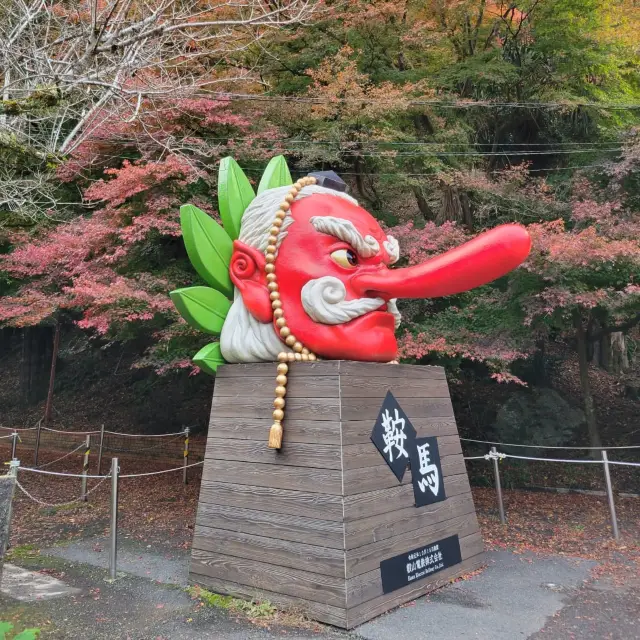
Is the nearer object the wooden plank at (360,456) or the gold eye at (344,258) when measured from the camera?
the wooden plank at (360,456)

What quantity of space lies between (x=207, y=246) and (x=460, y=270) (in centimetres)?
202

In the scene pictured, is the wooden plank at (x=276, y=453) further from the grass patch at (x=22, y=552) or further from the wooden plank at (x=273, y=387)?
the grass patch at (x=22, y=552)

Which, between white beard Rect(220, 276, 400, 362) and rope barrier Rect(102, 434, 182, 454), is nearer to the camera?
white beard Rect(220, 276, 400, 362)

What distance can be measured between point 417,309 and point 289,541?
4.67 metres

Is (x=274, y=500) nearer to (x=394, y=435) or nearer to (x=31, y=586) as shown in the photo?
(x=394, y=435)

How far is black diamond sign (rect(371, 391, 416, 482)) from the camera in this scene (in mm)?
4223

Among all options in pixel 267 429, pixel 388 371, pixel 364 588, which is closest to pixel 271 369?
pixel 267 429

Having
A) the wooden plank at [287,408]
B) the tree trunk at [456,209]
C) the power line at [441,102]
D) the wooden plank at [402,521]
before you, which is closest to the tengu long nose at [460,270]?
the wooden plank at [287,408]

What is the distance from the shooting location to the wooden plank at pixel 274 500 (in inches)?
150

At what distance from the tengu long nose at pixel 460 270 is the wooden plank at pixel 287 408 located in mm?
930

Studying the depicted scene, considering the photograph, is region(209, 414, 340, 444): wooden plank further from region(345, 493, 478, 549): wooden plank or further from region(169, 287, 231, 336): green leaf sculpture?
region(169, 287, 231, 336): green leaf sculpture

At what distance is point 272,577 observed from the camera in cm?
399

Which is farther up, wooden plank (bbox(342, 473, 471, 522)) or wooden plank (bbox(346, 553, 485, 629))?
wooden plank (bbox(342, 473, 471, 522))

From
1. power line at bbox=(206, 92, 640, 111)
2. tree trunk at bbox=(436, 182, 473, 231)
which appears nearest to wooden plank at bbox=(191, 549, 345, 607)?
power line at bbox=(206, 92, 640, 111)
